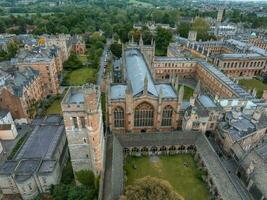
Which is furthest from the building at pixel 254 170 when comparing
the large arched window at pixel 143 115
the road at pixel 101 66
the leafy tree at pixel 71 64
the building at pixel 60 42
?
the building at pixel 60 42

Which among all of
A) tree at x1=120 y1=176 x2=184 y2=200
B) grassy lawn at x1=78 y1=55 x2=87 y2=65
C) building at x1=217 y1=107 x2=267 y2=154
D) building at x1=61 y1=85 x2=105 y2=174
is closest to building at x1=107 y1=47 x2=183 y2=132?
building at x1=217 y1=107 x2=267 y2=154

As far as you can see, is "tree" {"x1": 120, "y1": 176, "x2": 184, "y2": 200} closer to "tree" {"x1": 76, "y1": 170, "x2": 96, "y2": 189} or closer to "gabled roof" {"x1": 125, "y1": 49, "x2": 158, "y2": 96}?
"tree" {"x1": 76, "y1": 170, "x2": 96, "y2": 189}

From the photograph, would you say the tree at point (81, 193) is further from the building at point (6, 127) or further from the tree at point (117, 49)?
the tree at point (117, 49)

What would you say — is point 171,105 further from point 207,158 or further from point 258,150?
point 258,150

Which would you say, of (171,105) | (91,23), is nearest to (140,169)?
A: (171,105)

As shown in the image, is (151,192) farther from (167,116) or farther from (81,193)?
(167,116)

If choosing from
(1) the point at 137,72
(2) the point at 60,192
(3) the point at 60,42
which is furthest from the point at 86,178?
(3) the point at 60,42
